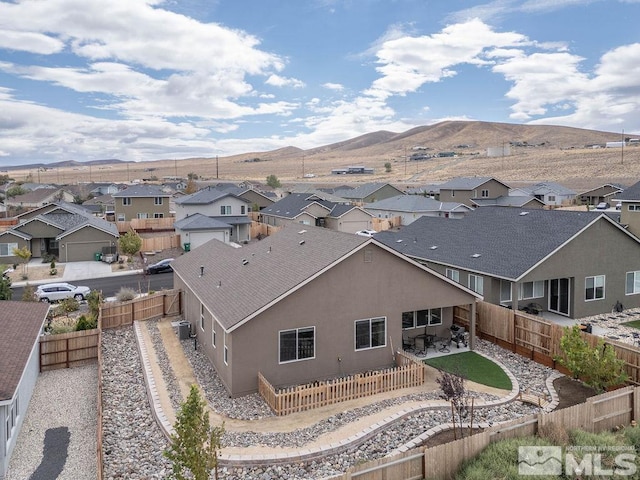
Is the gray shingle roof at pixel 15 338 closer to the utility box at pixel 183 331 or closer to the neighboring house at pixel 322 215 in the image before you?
the utility box at pixel 183 331

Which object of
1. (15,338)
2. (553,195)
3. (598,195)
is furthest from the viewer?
(598,195)

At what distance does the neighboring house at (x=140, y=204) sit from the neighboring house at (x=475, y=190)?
46163 mm

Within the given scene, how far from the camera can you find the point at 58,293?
33438 millimetres

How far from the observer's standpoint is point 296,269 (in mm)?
20062

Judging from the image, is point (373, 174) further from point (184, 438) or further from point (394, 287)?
point (184, 438)

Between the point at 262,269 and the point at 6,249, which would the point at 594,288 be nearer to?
the point at 262,269

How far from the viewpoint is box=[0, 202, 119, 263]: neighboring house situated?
155 feet

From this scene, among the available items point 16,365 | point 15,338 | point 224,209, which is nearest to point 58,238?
point 224,209

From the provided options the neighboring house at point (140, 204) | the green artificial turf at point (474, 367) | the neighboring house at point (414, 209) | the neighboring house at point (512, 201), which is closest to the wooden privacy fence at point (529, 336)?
the green artificial turf at point (474, 367)

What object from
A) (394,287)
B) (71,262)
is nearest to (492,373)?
(394,287)

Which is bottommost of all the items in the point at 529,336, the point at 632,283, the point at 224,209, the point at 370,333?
the point at 529,336

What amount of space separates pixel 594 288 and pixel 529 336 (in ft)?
29.0

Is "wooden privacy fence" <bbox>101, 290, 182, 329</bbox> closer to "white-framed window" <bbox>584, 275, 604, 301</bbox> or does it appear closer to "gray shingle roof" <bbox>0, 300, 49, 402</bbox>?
"gray shingle roof" <bbox>0, 300, 49, 402</bbox>

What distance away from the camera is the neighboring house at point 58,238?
47.3 meters
